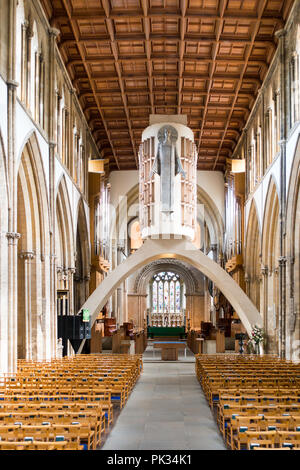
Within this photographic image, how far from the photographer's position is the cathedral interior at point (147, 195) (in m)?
13.8

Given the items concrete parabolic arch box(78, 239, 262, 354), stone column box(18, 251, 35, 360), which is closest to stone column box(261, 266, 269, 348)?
concrete parabolic arch box(78, 239, 262, 354)

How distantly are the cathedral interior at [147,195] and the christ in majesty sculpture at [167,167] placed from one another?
66mm

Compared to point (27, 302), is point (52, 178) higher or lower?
higher

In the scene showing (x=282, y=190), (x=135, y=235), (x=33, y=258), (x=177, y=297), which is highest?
(x=282, y=190)

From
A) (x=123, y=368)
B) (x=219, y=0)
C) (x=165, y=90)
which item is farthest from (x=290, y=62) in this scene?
(x=123, y=368)

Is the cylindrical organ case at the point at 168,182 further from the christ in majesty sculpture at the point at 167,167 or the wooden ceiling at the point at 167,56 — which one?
the wooden ceiling at the point at 167,56

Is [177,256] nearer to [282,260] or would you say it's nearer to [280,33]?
[282,260]

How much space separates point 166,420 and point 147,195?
1429 cm

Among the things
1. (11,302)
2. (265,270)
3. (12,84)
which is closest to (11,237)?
(11,302)

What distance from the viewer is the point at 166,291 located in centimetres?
4803

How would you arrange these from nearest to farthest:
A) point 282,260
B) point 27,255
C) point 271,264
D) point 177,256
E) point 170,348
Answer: point 27,255 < point 282,260 < point 271,264 < point 177,256 < point 170,348

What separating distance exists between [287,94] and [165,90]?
8651 mm

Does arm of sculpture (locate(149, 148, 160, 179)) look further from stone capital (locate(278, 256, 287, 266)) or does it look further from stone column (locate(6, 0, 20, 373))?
stone column (locate(6, 0, 20, 373))

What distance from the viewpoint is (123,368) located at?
664 inches
